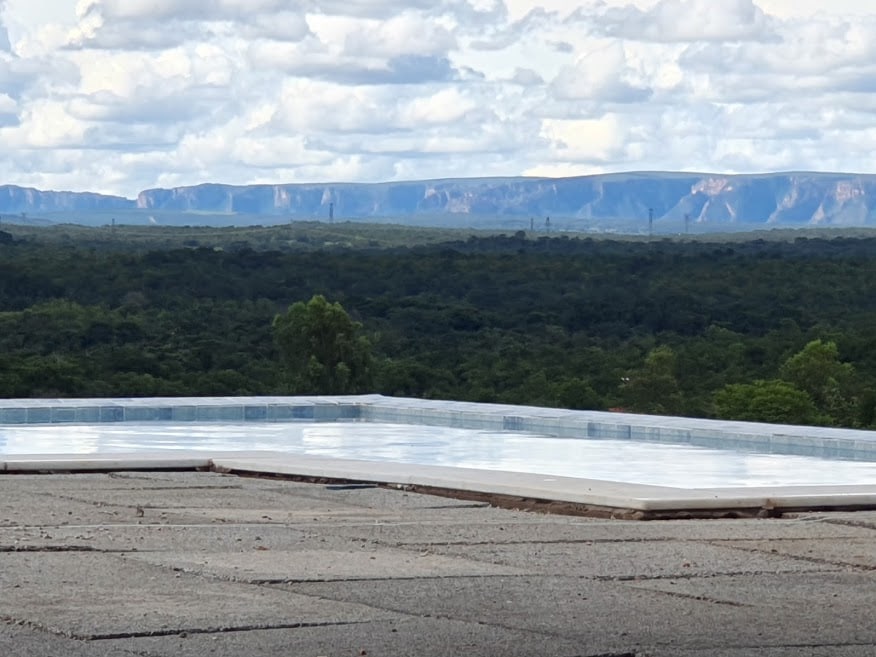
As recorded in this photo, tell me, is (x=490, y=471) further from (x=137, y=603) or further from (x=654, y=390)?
(x=654, y=390)

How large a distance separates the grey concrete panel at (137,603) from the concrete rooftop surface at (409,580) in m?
0.01

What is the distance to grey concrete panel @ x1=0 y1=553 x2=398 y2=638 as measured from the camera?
6.17 m

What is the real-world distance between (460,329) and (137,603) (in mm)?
61049

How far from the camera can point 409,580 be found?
7258 millimetres

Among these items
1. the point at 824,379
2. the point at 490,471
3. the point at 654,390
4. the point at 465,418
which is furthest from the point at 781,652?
the point at 824,379

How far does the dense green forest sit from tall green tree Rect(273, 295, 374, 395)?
54mm

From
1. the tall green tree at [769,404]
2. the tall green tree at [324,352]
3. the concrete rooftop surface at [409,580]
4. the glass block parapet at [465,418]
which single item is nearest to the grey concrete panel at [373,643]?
the concrete rooftop surface at [409,580]

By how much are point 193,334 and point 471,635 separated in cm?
5365

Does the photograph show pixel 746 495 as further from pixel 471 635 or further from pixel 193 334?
pixel 193 334

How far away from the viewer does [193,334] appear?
194 feet

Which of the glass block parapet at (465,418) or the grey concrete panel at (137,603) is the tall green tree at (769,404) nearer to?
the glass block parapet at (465,418)

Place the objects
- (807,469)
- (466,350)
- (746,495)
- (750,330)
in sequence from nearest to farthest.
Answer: (746,495)
(807,469)
(466,350)
(750,330)

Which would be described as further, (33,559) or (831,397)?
(831,397)

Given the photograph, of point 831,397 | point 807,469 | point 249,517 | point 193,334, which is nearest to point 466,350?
point 193,334
